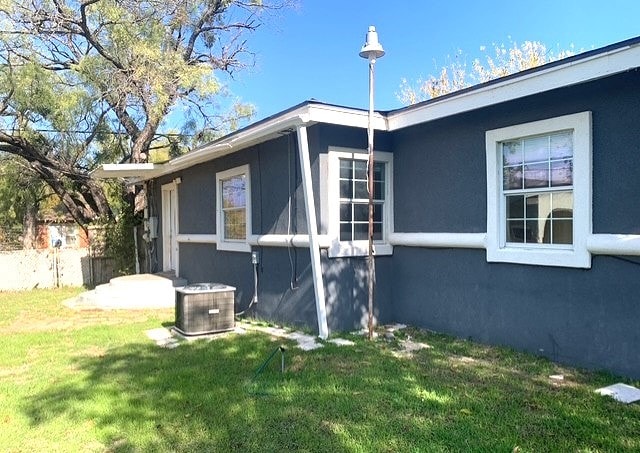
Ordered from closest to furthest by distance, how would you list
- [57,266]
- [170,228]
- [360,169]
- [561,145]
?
[561,145] → [360,169] → [170,228] → [57,266]

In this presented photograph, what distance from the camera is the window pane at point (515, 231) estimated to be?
550 cm

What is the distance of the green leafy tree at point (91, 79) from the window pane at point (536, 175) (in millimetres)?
10359

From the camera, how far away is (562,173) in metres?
5.02

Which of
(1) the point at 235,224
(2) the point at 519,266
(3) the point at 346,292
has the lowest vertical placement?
(3) the point at 346,292

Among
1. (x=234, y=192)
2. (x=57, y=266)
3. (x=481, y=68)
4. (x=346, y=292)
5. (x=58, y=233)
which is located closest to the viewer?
(x=346, y=292)

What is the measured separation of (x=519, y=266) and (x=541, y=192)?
2.78ft

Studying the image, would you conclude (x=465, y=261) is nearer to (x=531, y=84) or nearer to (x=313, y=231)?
(x=313, y=231)

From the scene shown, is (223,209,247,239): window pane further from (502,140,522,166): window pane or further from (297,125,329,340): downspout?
(502,140,522,166): window pane

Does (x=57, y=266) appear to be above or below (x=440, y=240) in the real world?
below

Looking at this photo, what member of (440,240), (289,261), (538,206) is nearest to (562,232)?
(538,206)

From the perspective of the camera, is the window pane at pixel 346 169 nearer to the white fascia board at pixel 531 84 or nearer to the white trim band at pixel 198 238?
the white fascia board at pixel 531 84

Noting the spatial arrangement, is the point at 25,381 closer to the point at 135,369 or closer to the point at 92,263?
the point at 135,369

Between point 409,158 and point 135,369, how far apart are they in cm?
439

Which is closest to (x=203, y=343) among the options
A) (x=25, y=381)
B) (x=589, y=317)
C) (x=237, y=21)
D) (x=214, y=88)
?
(x=25, y=381)
